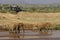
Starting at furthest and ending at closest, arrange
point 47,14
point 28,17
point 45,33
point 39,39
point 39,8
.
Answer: point 39,8 → point 47,14 → point 28,17 → point 45,33 → point 39,39

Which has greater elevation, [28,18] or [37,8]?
[37,8]

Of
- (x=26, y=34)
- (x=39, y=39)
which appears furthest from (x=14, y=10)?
(x=39, y=39)

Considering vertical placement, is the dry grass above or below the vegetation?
below

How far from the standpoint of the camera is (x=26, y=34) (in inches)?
537

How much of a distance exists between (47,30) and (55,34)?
2.67 ft

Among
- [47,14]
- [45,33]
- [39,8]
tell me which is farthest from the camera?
[39,8]

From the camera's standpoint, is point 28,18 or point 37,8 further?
point 37,8

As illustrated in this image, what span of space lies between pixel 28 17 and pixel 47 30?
5.84 feet

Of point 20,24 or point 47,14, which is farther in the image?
point 47,14

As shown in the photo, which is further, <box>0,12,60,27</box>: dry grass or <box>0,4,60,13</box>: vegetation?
<box>0,4,60,13</box>: vegetation

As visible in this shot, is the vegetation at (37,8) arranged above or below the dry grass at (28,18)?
above

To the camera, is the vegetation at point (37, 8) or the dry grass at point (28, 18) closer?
the dry grass at point (28, 18)

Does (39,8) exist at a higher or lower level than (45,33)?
higher

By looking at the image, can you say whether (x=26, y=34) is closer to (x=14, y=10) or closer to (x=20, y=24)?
(x=20, y=24)
